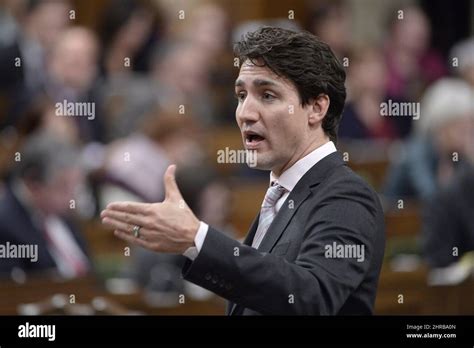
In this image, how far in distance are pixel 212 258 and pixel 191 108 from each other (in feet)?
12.4

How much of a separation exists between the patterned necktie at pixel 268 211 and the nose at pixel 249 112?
0.15 metres

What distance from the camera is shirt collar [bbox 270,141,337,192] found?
261 cm

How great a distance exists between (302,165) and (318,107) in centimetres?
12

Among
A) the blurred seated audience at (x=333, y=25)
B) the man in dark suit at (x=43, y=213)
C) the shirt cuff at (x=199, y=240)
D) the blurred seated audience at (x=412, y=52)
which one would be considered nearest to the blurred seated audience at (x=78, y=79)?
the man in dark suit at (x=43, y=213)

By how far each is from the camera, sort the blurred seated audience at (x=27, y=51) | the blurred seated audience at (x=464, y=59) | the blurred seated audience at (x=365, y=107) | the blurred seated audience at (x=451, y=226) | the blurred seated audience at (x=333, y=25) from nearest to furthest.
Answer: the blurred seated audience at (x=451, y=226) < the blurred seated audience at (x=27, y=51) < the blurred seated audience at (x=365, y=107) < the blurred seated audience at (x=464, y=59) < the blurred seated audience at (x=333, y=25)

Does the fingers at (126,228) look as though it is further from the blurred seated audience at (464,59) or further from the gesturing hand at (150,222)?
Answer: the blurred seated audience at (464,59)

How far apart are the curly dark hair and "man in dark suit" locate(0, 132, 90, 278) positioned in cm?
181

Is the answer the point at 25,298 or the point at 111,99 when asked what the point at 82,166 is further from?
the point at 25,298

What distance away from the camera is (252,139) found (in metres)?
2.61

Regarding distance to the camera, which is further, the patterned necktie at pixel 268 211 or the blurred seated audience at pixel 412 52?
the blurred seated audience at pixel 412 52

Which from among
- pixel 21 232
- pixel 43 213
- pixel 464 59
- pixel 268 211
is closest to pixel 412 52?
pixel 464 59

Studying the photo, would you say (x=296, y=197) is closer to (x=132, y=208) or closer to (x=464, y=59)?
(x=132, y=208)

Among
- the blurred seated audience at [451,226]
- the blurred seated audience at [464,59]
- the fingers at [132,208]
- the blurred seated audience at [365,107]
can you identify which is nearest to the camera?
the fingers at [132,208]

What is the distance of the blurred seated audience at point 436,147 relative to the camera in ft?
18.5
